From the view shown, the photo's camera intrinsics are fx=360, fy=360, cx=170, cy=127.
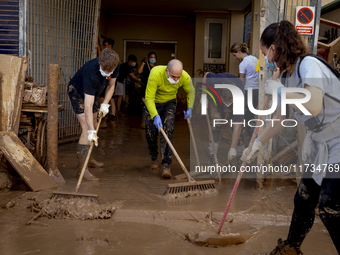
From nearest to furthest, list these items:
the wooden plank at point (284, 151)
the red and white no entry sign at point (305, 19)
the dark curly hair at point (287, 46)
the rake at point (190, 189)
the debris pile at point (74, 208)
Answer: the dark curly hair at point (287, 46) → the debris pile at point (74, 208) → the rake at point (190, 189) → the red and white no entry sign at point (305, 19) → the wooden plank at point (284, 151)

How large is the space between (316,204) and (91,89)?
8.97 ft

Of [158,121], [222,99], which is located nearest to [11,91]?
[158,121]

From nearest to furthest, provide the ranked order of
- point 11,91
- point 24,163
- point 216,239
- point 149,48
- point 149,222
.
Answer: point 216,239
point 149,222
point 24,163
point 11,91
point 149,48

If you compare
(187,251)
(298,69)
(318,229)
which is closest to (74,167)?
(187,251)

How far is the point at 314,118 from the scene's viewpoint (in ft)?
7.41

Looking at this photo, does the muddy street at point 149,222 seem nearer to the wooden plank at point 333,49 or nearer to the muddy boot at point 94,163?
the muddy boot at point 94,163

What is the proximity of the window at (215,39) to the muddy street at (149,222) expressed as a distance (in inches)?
353

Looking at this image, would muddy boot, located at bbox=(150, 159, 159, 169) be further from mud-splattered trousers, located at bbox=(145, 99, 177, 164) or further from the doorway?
the doorway

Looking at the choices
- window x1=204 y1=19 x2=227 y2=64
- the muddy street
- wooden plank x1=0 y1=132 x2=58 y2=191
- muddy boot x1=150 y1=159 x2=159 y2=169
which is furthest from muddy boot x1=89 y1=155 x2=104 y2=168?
window x1=204 y1=19 x2=227 y2=64

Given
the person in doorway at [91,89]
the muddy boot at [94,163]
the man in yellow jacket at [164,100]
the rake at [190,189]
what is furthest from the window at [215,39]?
the rake at [190,189]

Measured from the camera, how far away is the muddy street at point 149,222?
9.52ft

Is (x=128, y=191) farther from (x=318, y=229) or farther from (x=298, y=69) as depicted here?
(x=298, y=69)

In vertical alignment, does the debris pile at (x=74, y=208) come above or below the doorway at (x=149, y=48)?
below

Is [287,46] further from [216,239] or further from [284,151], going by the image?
[284,151]
